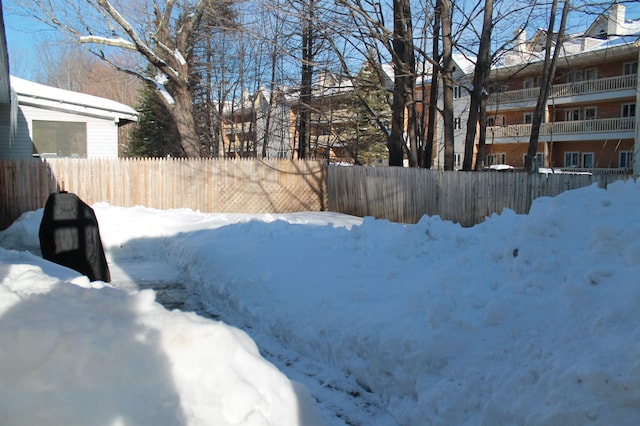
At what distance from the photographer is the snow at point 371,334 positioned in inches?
101

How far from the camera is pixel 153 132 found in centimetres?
3425

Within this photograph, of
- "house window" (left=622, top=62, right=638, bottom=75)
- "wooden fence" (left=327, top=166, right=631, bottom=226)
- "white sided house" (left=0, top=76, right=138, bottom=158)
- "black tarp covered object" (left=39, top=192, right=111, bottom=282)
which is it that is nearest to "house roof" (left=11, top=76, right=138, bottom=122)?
"white sided house" (left=0, top=76, right=138, bottom=158)

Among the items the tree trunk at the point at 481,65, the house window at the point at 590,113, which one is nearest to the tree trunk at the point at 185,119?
the tree trunk at the point at 481,65

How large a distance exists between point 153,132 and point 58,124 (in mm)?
15632

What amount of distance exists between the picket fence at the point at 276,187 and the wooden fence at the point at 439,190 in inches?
1.0

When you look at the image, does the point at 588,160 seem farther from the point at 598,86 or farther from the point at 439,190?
the point at 439,190

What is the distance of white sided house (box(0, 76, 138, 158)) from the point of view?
17594 millimetres

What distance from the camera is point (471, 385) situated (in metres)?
3.97

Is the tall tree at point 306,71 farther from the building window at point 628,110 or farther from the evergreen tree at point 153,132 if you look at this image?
the building window at point 628,110

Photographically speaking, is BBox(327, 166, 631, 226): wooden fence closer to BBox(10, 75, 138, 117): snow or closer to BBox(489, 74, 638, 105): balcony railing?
BBox(10, 75, 138, 117): snow

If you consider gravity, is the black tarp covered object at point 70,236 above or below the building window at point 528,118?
below

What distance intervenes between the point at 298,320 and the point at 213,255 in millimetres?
3569

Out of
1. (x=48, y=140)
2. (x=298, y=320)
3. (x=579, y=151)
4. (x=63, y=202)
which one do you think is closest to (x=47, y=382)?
(x=298, y=320)

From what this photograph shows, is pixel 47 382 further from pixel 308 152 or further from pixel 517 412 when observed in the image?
pixel 308 152
